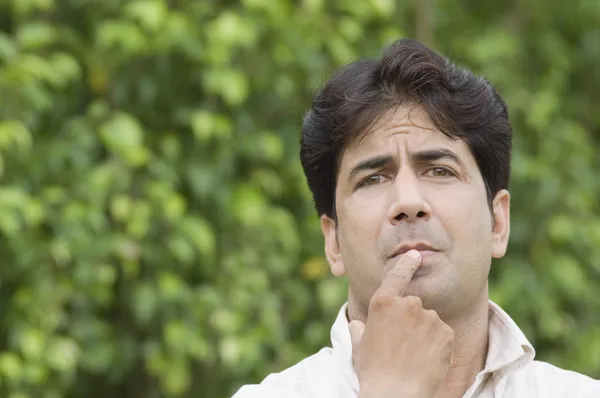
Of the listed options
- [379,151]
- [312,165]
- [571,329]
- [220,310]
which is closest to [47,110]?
[220,310]

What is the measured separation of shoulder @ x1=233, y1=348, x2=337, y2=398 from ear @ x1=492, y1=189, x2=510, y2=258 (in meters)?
0.44

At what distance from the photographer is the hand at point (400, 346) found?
1.83 metres

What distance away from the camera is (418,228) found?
6.61ft

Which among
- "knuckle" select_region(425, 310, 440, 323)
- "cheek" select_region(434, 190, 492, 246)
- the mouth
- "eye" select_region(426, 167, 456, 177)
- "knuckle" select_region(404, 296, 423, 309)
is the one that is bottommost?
"knuckle" select_region(425, 310, 440, 323)

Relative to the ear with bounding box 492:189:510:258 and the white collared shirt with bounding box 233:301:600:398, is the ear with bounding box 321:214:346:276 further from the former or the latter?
the ear with bounding box 492:189:510:258

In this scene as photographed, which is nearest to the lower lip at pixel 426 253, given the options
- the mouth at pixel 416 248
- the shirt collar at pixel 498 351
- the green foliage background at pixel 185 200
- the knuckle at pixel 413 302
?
the mouth at pixel 416 248

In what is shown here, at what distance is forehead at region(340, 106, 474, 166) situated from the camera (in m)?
2.12

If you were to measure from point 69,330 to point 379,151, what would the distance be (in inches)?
73.2

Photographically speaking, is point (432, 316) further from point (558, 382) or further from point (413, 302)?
point (558, 382)

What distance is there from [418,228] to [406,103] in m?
0.30

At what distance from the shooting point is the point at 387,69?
220 cm

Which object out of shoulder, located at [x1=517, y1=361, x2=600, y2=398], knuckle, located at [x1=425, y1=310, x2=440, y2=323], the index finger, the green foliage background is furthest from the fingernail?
the green foliage background

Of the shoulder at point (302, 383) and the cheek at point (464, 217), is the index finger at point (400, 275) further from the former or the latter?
the shoulder at point (302, 383)

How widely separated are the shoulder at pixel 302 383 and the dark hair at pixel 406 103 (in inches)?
14.5
